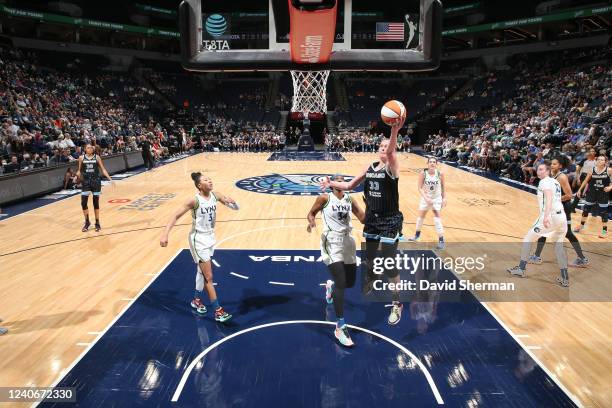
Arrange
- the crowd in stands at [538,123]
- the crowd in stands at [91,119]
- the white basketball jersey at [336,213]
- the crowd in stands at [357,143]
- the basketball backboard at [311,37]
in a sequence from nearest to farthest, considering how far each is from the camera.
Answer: the white basketball jersey at [336,213], the basketball backboard at [311,37], the crowd in stands at [538,123], the crowd in stands at [91,119], the crowd in stands at [357,143]

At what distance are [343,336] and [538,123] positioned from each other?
2068 centimetres

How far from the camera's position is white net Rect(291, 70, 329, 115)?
60.5 feet

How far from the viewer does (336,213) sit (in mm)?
4734

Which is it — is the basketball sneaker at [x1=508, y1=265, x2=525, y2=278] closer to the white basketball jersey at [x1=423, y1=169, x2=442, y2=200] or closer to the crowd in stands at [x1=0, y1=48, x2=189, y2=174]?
the white basketball jersey at [x1=423, y1=169, x2=442, y2=200]

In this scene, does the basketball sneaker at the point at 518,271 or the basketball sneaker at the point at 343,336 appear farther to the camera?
the basketball sneaker at the point at 518,271

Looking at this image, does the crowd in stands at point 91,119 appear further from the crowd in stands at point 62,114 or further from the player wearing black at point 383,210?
the player wearing black at point 383,210

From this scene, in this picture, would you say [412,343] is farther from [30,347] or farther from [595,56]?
[595,56]

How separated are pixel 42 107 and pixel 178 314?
22.6m

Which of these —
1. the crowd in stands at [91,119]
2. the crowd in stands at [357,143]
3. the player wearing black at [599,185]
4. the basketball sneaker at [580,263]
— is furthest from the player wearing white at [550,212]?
the crowd in stands at [357,143]

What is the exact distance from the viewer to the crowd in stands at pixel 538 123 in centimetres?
1612

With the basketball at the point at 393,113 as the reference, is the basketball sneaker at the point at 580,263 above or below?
below

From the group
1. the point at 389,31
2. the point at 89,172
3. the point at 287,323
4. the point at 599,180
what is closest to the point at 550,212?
the point at 599,180

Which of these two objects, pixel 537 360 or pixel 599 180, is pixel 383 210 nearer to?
pixel 537 360

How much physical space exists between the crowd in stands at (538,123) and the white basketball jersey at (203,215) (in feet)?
32.3
